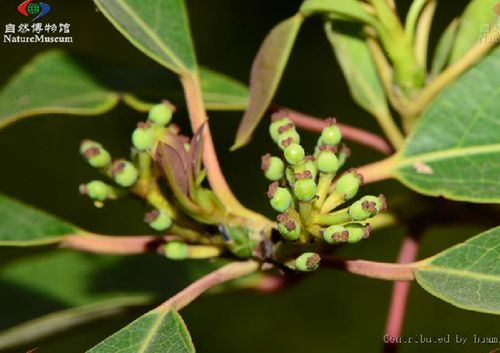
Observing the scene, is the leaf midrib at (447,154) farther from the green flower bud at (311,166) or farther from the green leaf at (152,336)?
the green leaf at (152,336)

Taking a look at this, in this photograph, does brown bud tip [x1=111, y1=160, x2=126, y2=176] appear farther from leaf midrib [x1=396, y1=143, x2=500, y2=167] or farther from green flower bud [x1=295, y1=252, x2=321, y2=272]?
leaf midrib [x1=396, y1=143, x2=500, y2=167]

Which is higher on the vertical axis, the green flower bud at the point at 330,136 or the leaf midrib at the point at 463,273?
the green flower bud at the point at 330,136

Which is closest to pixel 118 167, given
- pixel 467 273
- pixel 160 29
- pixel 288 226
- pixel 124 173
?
pixel 124 173

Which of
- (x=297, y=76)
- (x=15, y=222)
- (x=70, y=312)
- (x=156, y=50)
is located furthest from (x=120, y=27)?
(x=297, y=76)

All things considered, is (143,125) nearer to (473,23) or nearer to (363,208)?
(363,208)

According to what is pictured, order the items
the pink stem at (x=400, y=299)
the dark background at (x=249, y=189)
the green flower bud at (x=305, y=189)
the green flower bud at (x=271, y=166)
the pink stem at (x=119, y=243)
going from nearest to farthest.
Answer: the green flower bud at (x=305, y=189) → the green flower bud at (x=271, y=166) → the pink stem at (x=119, y=243) → the pink stem at (x=400, y=299) → the dark background at (x=249, y=189)

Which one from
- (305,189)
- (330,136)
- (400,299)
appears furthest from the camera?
(400,299)

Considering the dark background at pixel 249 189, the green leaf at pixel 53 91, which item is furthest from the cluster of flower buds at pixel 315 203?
the dark background at pixel 249 189
